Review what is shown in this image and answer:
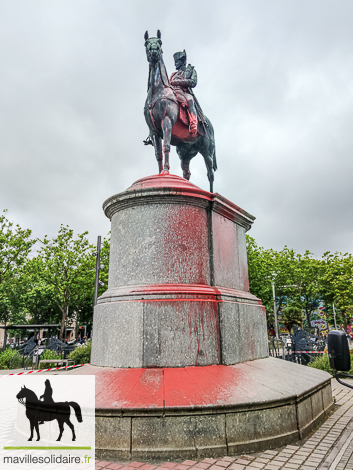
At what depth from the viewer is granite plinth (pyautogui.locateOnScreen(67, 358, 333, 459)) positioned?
12.7 ft

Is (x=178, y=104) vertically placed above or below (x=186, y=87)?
below

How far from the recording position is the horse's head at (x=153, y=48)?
713cm

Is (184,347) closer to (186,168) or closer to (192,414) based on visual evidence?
(192,414)

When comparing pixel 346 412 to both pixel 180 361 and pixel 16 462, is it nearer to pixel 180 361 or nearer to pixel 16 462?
pixel 180 361

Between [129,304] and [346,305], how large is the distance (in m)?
35.2

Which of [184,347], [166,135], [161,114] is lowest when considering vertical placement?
[184,347]

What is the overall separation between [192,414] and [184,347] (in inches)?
48.9

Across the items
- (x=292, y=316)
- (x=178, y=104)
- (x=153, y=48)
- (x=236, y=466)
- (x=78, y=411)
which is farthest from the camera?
(x=292, y=316)

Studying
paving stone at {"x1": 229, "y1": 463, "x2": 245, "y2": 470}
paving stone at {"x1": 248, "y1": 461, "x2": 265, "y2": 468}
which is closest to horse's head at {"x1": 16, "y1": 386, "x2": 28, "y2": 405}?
paving stone at {"x1": 229, "y1": 463, "x2": 245, "y2": 470}

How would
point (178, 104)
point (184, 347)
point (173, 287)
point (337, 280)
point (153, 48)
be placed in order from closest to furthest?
point (184, 347) < point (173, 287) < point (153, 48) < point (178, 104) < point (337, 280)

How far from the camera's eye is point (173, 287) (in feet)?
18.0

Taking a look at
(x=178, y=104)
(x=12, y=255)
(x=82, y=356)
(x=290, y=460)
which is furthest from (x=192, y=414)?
(x=12, y=255)

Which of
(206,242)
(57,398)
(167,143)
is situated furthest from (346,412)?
(167,143)

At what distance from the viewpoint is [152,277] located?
575cm
